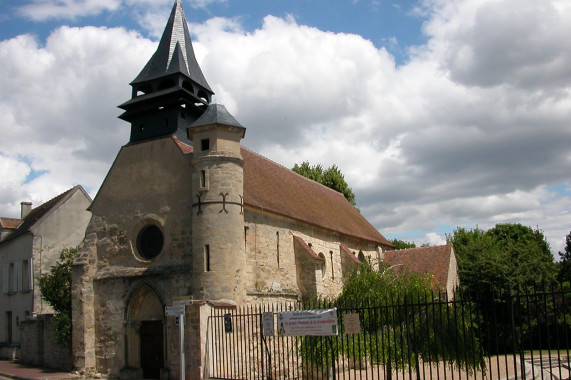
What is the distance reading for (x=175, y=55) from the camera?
867 inches

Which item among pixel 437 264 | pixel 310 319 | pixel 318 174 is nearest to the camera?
pixel 310 319

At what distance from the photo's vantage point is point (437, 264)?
1073 inches

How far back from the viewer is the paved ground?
17609 millimetres

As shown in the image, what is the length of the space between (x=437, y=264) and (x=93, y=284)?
17043 millimetres

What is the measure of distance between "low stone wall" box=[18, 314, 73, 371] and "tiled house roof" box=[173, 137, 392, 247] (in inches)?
388

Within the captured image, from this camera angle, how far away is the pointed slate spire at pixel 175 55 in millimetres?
21766

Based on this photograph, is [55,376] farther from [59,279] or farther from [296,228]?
[296,228]

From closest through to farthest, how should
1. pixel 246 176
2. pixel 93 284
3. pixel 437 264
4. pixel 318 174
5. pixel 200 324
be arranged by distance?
pixel 200 324 < pixel 93 284 < pixel 246 176 < pixel 437 264 < pixel 318 174

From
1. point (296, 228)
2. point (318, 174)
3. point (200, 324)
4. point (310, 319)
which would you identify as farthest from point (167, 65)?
point (318, 174)

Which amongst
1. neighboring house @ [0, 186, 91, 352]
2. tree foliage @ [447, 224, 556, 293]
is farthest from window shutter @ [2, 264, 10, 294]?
tree foliage @ [447, 224, 556, 293]

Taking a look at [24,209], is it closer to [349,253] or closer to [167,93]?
[167,93]

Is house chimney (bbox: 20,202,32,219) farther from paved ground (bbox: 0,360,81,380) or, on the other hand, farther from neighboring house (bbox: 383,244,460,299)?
neighboring house (bbox: 383,244,460,299)

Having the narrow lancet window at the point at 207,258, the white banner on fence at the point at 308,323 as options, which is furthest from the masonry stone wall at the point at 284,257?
the white banner on fence at the point at 308,323

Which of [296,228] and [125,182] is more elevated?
[125,182]
